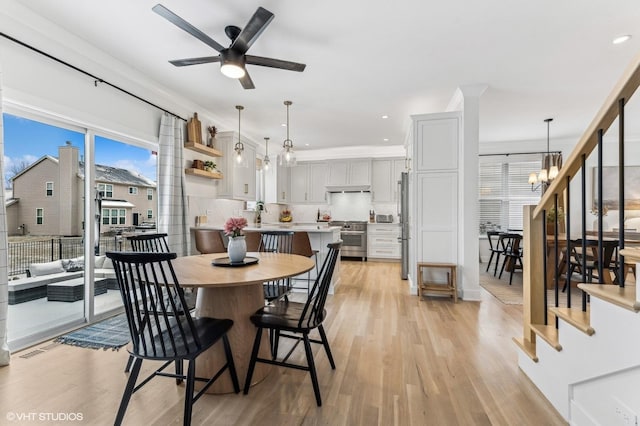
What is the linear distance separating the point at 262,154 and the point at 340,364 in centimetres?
575

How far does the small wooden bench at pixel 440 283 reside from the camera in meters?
3.71

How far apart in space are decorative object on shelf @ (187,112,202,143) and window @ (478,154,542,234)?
5750 mm

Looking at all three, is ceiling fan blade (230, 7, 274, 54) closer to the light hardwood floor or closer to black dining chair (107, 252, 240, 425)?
black dining chair (107, 252, 240, 425)

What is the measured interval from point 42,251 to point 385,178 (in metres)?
6.04

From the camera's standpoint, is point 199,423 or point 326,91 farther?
point 326,91

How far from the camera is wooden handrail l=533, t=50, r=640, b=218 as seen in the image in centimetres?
120

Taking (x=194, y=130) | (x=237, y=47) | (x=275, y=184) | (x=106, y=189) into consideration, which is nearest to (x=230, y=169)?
(x=194, y=130)

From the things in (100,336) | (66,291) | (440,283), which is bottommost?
(100,336)

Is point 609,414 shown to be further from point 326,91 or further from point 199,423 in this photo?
point 326,91

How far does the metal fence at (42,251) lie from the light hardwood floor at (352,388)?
2.34 ft

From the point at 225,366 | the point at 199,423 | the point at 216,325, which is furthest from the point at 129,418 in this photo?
the point at 216,325

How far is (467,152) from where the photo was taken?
3691 millimetres

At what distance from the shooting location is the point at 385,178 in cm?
699

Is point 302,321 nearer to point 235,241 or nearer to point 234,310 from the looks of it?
point 234,310
